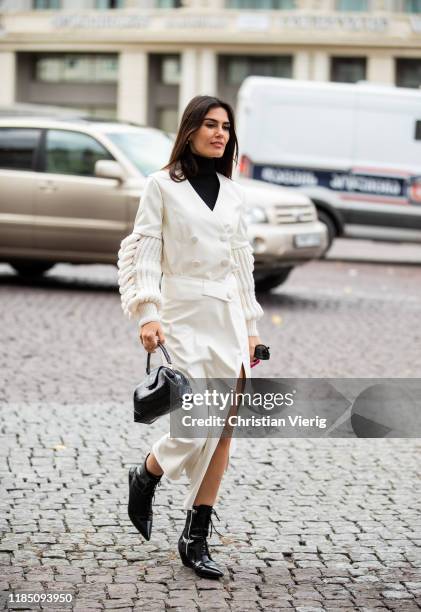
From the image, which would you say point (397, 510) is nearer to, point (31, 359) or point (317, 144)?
point (31, 359)

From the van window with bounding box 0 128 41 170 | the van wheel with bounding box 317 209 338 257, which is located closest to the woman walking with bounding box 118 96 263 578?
the van window with bounding box 0 128 41 170

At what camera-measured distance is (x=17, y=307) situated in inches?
497

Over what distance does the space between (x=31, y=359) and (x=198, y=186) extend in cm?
506

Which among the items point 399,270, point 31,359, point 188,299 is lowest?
point 399,270

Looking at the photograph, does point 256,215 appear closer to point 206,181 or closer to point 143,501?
point 206,181

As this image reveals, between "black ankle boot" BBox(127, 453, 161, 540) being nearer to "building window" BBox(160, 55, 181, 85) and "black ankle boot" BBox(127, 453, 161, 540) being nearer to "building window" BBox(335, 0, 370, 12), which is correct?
"building window" BBox(335, 0, 370, 12)

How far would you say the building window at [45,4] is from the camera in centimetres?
4706

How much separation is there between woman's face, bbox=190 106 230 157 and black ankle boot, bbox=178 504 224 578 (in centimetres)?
128

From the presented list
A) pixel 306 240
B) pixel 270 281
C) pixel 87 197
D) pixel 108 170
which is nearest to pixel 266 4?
pixel 270 281

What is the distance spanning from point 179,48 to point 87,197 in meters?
32.7

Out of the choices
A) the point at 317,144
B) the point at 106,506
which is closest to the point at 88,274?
the point at 317,144

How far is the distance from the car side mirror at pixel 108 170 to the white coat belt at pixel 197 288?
8862 mm

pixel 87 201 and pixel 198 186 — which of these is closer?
pixel 198 186

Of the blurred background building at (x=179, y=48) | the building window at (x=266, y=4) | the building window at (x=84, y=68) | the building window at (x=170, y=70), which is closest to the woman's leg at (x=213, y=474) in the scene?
the blurred background building at (x=179, y=48)
